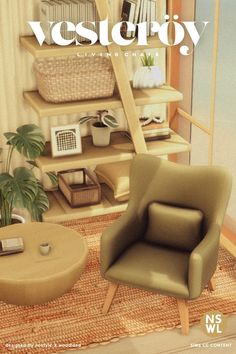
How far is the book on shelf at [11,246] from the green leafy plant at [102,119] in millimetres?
1275

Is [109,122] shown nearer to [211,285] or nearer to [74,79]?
[74,79]

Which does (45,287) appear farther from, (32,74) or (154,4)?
(154,4)

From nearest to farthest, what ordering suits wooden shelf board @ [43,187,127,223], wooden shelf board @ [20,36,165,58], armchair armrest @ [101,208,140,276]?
1. armchair armrest @ [101,208,140,276]
2. wooden shelf board @ [20,36,165,58]
3. wooden shelf board @ [43,187,127,223]

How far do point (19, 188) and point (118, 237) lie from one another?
1.01m

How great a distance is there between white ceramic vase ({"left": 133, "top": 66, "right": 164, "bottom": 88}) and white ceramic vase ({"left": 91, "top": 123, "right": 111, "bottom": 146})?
439 millimetres

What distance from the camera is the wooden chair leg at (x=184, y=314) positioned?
3760mm

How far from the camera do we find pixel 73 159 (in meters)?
4.77

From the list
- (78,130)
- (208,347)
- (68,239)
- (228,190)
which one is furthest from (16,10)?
(208,347)

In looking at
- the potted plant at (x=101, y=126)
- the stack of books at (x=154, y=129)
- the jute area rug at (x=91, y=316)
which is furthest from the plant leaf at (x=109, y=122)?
the jute area rug at (x=91, y=316)

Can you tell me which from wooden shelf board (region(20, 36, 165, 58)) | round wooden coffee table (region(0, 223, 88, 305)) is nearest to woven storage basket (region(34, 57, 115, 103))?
wooden shelf board (region(20, 36, 165, 58))

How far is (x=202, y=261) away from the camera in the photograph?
3.59 m

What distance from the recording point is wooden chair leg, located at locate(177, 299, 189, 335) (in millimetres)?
3760

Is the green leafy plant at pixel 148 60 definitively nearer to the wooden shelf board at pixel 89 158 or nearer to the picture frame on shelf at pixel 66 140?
the wooden shelf board at pixel 89 158

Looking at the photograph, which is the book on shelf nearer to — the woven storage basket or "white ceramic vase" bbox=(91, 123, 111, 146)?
the woven storage basket
